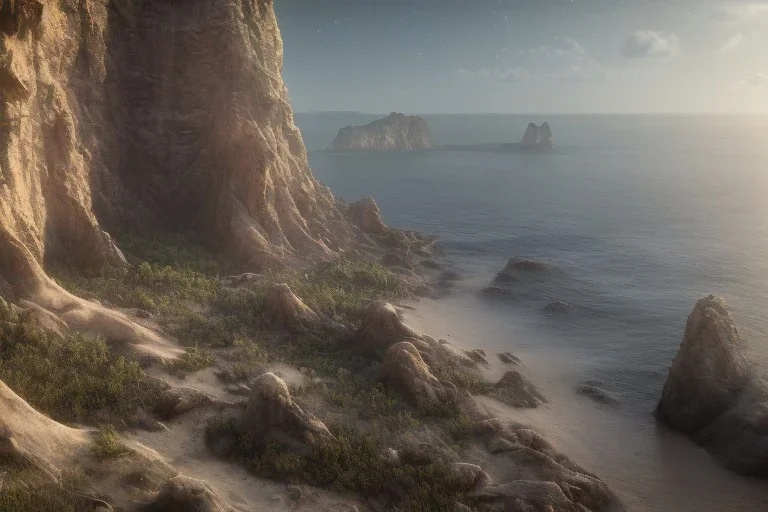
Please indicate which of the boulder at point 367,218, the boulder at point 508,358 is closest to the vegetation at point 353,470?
the boulder at point 508,358

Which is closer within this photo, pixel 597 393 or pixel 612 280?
pixel 597 393

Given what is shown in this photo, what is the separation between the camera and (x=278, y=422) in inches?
864

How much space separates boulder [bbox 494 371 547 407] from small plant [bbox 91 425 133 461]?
24.1m

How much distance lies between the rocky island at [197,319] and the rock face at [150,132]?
171mm

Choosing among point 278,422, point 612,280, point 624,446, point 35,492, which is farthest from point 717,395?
point 35,492

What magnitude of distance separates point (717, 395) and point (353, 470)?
25.1 meters

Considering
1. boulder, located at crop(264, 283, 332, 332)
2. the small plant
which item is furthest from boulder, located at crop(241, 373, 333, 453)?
boulder, located at crop(264, 283, 332, 332)

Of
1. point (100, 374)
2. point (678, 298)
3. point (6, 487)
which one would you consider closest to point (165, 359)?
point (100, 374)

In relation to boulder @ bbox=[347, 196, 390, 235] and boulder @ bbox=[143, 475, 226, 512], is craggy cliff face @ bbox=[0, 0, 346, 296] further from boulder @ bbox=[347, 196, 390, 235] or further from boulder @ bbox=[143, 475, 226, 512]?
boulder @ bbox=[143, 475, 226, 512]

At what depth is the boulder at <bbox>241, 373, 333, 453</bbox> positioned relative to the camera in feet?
70.5

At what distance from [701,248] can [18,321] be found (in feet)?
297

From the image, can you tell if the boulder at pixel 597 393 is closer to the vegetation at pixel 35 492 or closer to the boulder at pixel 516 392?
the boulder at pixel 516 392

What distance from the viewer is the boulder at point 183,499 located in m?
15.6

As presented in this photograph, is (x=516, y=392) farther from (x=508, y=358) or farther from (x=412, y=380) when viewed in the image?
(x=412, y=380)
